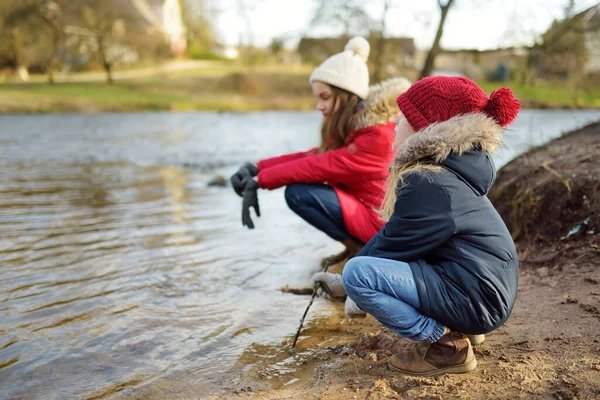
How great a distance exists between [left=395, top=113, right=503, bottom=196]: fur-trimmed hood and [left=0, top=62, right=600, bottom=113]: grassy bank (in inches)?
710

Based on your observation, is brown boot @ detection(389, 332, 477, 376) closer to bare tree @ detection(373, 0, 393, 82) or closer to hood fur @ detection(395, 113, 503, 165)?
hood fur @ detection(395, 113, 503, 165)

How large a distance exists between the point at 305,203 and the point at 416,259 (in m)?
1.62

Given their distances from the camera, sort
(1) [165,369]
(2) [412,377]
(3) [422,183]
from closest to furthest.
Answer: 1. (3) [422,183]
2. (2) [412,377]
3. (1) [165,369]

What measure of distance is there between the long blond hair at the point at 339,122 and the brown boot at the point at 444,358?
5.98 ft

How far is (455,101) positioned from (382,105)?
128 cm

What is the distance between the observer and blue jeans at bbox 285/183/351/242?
376cm

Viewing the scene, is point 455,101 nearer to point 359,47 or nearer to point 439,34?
point 359,47

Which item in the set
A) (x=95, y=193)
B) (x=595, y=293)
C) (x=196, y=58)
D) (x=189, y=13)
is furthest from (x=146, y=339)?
(x=189, y=13)

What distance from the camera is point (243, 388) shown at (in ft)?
8.07

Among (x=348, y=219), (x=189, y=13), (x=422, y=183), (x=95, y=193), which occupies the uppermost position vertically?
(x=189, y=13)

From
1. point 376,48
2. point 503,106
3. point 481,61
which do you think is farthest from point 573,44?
point 376,48

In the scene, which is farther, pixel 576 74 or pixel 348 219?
pixel 576 74

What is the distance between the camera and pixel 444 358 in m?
2.36

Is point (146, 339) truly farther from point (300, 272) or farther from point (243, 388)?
point (300, 272)
